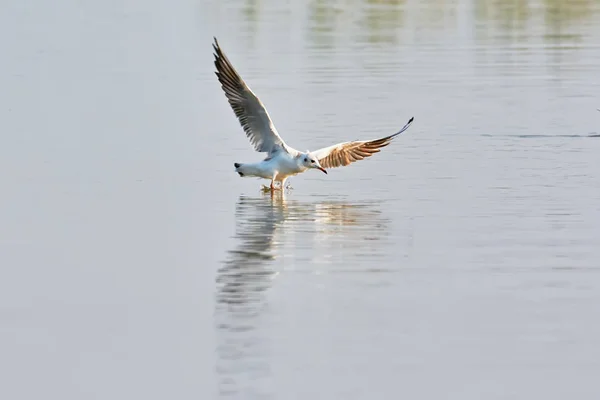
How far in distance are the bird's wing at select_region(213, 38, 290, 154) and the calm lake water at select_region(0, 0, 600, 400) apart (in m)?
0.52

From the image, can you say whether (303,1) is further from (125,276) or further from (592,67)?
(125,276)

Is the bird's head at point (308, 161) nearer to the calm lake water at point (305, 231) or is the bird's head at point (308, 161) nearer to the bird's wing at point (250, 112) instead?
→ the bird's wing at point (250, 112)

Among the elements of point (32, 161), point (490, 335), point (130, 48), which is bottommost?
point (490, 335)

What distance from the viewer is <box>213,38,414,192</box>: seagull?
1600cm

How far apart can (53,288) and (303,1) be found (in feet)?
94.5

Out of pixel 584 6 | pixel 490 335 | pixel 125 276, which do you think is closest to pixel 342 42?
pixel 584 6

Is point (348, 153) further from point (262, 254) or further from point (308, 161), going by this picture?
point (262, 254)

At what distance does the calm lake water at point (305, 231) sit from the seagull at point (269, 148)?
0.28 metres

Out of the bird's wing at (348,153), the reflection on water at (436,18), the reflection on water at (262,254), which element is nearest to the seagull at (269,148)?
the bird's wing at (348,153)

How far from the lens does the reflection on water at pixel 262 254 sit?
9.42 meters

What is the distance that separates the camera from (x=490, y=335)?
998cm

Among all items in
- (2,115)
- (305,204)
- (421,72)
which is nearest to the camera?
(305,204)

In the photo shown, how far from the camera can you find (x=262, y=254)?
12656 mm

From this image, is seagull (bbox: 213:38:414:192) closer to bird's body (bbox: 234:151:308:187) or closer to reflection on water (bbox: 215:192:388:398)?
bird's body (bbox: 234:151:308:187)
